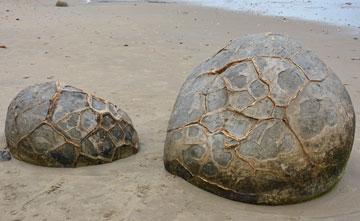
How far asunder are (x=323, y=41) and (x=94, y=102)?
5842mm

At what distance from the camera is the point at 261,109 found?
3008 millimetres

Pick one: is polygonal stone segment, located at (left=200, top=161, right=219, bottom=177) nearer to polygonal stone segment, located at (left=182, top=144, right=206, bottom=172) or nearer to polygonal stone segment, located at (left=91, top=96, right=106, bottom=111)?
polygonal stone segment, located at (left=182, top=144, right=206, bottom=172)

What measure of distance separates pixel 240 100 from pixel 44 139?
127 cm

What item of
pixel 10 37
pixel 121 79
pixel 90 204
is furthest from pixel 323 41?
pixel 90 204

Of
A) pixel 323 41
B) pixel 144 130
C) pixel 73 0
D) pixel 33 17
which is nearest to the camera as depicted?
pixel 144 130

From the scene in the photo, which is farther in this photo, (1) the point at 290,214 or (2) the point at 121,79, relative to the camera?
(2) the point at 121,79

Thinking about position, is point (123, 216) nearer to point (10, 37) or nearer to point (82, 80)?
point (82, 80)

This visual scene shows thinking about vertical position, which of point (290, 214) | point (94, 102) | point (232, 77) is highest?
point (232, 77)

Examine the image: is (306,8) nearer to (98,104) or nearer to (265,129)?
(98,104)

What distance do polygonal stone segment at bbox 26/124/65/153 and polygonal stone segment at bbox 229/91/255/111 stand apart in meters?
1.11

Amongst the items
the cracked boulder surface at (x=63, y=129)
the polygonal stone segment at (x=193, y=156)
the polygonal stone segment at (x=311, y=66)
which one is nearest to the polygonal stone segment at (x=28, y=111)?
the cracked boulder surface at (x=63, y=129)

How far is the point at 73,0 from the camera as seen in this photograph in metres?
13.7

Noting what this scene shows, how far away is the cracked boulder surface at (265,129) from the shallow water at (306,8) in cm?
758

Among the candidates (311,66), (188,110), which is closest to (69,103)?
(188,110)
